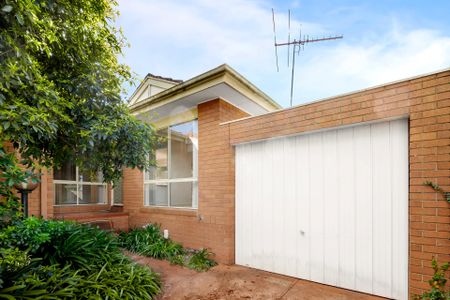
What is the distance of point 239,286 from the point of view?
3.90 meters

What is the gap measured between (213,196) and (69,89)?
128 inches

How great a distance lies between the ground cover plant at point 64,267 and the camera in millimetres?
2836

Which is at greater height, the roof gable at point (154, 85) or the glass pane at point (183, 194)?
the roof gable at point (154, 85)

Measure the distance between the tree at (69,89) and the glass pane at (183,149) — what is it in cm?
169

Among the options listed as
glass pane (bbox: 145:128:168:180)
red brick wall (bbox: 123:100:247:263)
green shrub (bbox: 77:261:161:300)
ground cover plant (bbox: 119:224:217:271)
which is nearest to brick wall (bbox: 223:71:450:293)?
red brick wall (bbox: 123:100:247:263)

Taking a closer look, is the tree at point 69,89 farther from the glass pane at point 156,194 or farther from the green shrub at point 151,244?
the glass pane at point 156,194

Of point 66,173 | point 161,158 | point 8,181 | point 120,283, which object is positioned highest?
point 161,158

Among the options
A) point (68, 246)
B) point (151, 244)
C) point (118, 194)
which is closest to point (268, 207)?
point (151, 244)

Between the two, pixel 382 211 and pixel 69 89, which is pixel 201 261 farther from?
pixel 69 89

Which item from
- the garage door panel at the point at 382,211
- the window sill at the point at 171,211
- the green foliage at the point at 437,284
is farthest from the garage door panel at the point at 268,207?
the green foliage at the point at 437,284

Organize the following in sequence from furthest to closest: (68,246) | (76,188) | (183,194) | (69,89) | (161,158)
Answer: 1. (76,188)
2. (161,158)
3. (183,194)
4. (68,246)
5. (69,89)

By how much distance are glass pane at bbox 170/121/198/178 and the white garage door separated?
164 cm

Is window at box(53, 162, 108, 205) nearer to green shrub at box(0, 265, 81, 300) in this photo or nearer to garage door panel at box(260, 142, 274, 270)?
green shrub at box(0, 265, 81, 300)

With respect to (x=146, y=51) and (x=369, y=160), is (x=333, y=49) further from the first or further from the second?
(x=146, y=51)
